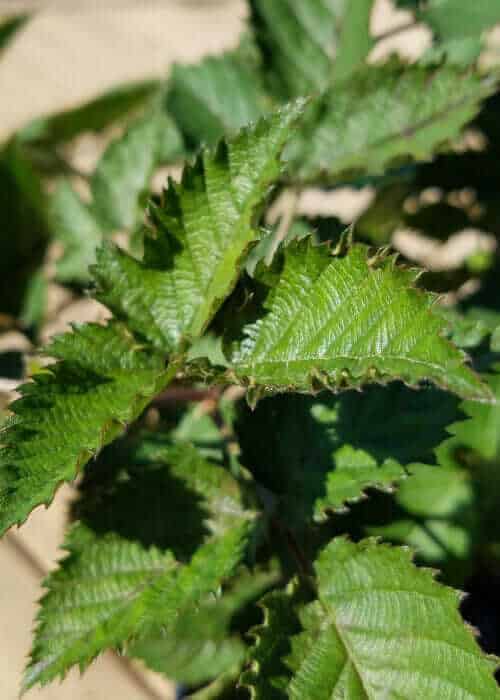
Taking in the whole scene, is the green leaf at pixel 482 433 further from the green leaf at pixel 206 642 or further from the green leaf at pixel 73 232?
the green leaf at pixel 73 232

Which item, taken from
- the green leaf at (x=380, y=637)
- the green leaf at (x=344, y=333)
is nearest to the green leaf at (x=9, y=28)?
the green leaf at (x=344, y=333)

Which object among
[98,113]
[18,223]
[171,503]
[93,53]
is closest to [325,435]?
[171,503]

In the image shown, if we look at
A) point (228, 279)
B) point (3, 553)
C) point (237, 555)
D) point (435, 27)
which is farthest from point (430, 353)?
point (3, 553)

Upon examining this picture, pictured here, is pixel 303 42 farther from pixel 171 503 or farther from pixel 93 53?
pixel 93 53

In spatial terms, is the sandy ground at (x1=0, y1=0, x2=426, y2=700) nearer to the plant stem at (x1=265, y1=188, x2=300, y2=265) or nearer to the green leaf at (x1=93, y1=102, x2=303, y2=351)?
the plant stem at (x1=265, y1=188, x2=300, y2=265)

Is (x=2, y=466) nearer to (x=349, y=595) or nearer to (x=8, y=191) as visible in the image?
(x=349, y=595)

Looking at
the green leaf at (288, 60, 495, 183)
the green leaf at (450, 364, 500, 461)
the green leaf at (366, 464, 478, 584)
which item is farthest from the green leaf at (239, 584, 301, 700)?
the green leaf at (288, 60, 495, 183)
